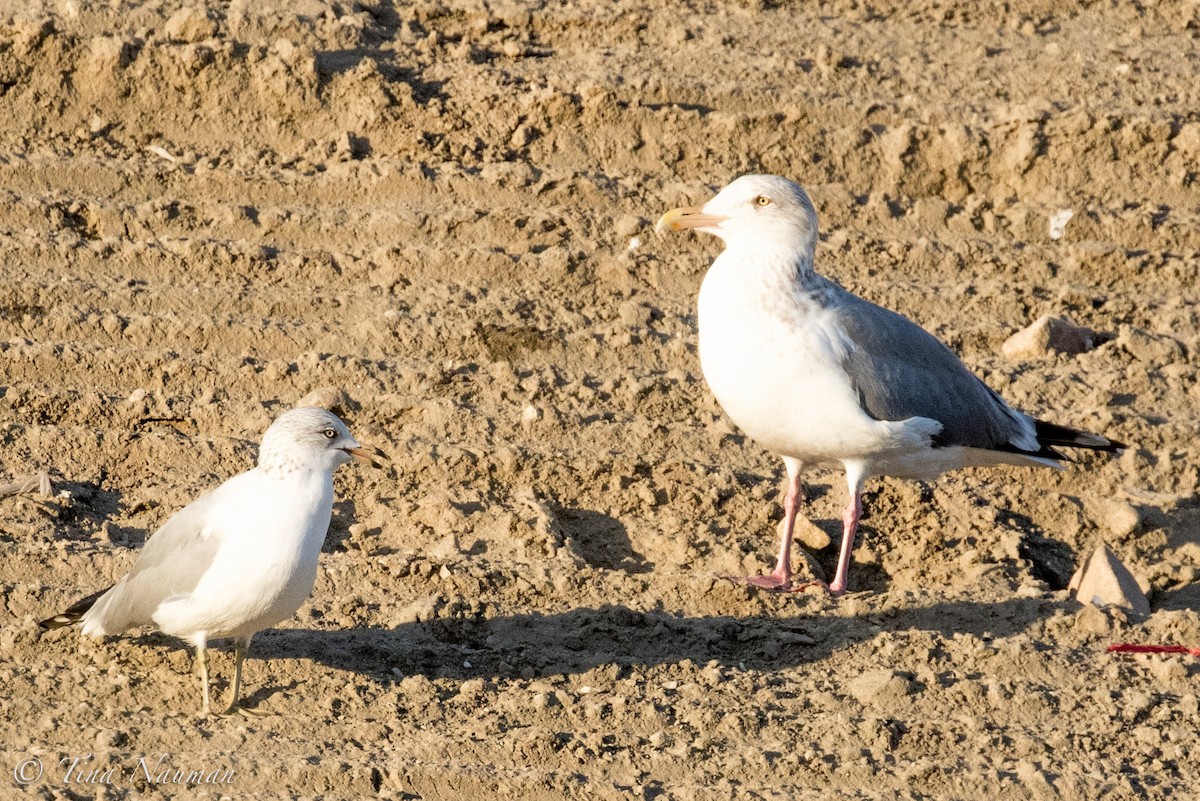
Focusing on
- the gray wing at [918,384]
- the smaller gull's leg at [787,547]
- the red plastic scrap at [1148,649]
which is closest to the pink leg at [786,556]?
the smaller gull's leg at [787,547]

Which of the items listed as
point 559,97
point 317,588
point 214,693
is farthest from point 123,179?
point 214,693

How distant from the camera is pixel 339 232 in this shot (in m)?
8.30

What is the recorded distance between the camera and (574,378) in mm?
7719

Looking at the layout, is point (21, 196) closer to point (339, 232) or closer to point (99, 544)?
point (339, 232)

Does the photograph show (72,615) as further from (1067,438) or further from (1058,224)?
(1058,224)

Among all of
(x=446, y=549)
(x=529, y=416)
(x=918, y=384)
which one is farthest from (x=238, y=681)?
(x=918, y=384)

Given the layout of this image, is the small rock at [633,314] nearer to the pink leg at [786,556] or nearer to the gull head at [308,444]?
the pink leg at [786,556]

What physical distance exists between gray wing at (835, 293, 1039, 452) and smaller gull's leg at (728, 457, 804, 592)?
17.7 inches

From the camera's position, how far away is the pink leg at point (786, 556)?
655 cm

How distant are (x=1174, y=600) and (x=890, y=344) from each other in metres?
1.59

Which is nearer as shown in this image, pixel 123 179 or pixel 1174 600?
pixel 1174 600

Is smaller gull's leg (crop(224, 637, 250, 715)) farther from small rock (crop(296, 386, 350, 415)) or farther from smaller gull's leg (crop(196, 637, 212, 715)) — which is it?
small rock (crop(296, 386, 350, 415))

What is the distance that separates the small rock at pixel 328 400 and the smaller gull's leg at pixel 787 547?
1.88 meters

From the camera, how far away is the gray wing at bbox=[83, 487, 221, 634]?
5363 millimetres
